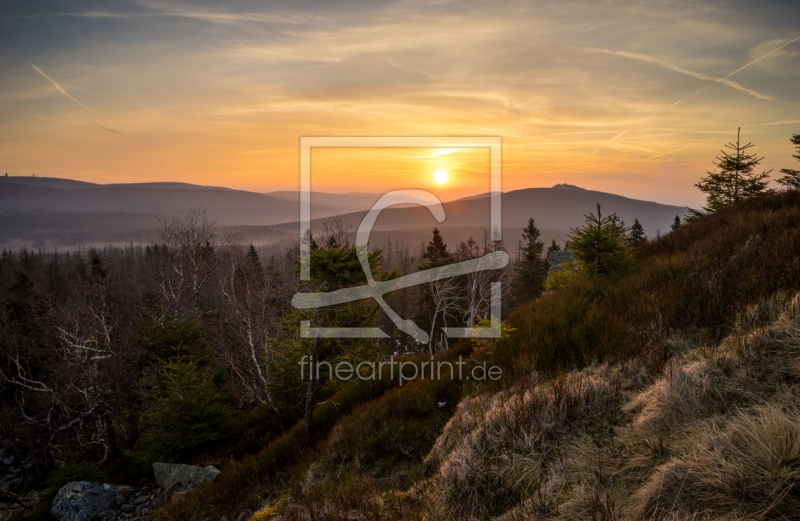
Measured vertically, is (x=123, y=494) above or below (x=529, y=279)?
below

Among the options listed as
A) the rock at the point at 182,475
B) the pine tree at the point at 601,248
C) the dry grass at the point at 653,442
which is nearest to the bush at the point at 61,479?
the rock at the point at 182,475

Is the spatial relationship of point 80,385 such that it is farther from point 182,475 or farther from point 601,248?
point 601,248

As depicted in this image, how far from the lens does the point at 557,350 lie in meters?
6.42

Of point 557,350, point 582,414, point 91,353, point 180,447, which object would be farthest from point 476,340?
point 91,353

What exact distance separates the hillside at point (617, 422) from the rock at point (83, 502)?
576 cm

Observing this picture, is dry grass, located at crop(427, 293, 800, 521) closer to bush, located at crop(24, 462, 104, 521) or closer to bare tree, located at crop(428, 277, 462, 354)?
bush, located at crop(24, 462, 104, 521)

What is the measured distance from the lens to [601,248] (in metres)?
11.0

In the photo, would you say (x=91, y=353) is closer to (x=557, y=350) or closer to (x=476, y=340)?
(x=476, y=340)

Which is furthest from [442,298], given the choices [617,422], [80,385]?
[80,385]

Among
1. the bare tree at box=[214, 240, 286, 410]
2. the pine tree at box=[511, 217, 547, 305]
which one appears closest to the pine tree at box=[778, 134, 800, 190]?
the pine tree at box=[511, 217, 547, 305]

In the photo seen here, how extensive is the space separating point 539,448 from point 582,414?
2.39 feet

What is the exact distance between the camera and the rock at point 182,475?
10.9m

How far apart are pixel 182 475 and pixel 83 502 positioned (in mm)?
2879

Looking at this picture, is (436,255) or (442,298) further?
(436,255)
